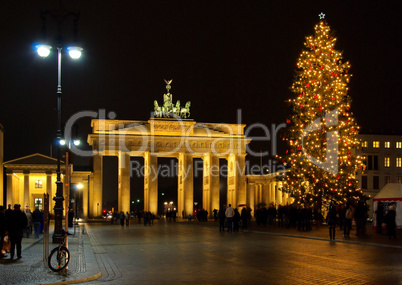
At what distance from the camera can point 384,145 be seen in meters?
81.8

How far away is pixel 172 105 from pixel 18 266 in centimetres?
6419

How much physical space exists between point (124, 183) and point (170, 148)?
840 centimetres

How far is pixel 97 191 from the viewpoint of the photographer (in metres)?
75.9

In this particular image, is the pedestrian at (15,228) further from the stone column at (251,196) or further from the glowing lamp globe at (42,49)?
the stone column at (251,196)

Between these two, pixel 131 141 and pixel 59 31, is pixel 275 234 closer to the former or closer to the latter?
pixel 59 31

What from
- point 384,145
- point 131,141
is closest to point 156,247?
point 131,141

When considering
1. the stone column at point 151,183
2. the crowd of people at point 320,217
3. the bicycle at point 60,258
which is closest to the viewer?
the bicycle at point 60,258

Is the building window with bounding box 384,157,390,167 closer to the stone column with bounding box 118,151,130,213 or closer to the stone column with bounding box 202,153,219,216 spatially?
the stone column with bounding box 202,153,219,216

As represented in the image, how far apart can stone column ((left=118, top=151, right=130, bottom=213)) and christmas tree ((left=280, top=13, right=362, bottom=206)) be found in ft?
137

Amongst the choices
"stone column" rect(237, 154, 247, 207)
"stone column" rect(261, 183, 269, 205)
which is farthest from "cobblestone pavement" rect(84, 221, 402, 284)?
"stone column" rect(261, 183, 269, 205)

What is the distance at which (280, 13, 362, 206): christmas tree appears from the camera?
3681 cm

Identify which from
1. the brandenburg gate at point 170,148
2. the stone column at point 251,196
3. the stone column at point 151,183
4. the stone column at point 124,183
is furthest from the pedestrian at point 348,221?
the stone column at point 251,196

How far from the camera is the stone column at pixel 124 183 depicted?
76.2 meters

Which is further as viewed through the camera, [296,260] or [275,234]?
[275,234]
